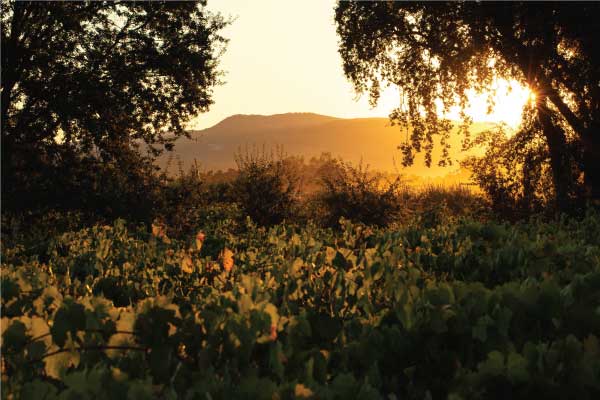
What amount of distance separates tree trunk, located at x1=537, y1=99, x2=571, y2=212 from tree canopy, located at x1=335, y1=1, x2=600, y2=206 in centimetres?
3

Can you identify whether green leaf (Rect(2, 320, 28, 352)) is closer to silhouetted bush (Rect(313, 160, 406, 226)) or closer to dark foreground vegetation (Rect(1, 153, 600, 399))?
dark foreground vegetation (Rect(1, 153, 600, 399))

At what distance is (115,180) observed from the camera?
1709cm

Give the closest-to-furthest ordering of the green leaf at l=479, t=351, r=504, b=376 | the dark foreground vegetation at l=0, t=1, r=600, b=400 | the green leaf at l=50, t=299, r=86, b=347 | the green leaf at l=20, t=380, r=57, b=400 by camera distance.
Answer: the green leaf at l=20, t=380, r=57, b=400, the green leaf at l=479, t=351, r=504, b=376, the green leaf at l=50, t=299, r=86, b=347, the dark foreground vegetation at l=0, t=1, r=600, b=400

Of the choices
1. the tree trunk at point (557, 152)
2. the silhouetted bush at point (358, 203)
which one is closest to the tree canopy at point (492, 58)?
the tree trunk at point (557, 152)

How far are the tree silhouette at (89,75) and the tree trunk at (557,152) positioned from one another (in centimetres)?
1014

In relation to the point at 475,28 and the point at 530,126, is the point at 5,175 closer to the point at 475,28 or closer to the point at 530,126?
the point at 475,28

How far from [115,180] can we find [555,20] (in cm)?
1283

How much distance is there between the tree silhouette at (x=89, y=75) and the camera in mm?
16500

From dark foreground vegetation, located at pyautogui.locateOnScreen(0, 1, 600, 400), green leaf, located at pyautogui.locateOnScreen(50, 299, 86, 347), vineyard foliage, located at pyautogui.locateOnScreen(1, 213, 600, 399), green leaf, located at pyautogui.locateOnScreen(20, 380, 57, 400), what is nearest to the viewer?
green leaf, located at pyautogui.locateOnScreen(20, 380, 57, 400)

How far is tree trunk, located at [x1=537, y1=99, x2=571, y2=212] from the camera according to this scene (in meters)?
17.1

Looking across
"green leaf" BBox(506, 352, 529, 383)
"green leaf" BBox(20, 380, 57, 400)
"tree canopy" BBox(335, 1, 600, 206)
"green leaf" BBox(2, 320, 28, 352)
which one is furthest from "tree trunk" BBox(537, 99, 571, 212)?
"green leaf" BBox(20, 380, 57, 400)

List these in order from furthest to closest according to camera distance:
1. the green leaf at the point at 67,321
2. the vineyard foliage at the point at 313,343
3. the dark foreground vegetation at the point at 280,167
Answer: the dark foreground vegetation at the point at 280,167, the green leaf at the point at 67,321, the vineyard foliage at the point at 313,343

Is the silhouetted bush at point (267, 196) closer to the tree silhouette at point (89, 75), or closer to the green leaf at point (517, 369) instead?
the tree silhouette at point (89, 75)

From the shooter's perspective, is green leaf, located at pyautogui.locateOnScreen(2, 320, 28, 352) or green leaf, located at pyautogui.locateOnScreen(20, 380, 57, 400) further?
green leaf, located at pyautogui.locateOnScreen(2, 320, 28, 352)
